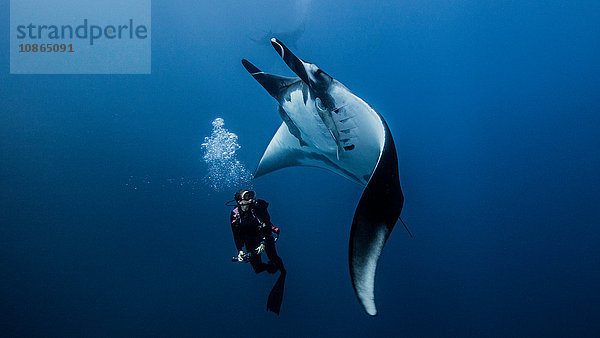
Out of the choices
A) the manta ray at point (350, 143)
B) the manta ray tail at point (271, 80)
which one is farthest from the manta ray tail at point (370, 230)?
the manta ray tail at point (271, 80)

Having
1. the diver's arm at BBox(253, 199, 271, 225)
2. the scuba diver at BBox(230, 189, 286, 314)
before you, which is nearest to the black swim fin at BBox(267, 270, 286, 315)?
the scuba diver at BBox(230, 189, 286, 314)

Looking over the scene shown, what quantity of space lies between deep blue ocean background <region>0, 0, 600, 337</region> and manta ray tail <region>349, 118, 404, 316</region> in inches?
162

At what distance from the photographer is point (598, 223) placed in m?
4.72

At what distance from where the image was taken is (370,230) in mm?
1209

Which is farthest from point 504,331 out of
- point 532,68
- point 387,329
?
point 532,68

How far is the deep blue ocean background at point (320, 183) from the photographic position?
4.95 m

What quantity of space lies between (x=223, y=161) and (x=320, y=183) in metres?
2.02

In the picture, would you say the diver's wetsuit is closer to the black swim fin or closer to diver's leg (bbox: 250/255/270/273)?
diver's leg (bbox: 250/255/270/273)

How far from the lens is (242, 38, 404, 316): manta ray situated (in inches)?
46.9

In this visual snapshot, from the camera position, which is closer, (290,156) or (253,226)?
(253,226)

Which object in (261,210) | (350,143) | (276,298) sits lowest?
(276,298)

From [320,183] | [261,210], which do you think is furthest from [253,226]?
[320,183]

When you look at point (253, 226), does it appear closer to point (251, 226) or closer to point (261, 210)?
point (251, 226)

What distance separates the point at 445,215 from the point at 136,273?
19.1 ft
